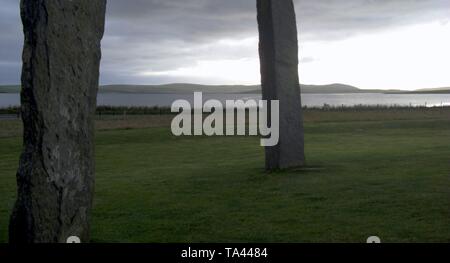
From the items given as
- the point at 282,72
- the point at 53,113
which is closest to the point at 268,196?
the point at 282,72

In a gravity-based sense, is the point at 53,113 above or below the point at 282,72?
below

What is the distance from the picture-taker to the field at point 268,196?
319 inches

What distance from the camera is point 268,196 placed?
10.9 meters

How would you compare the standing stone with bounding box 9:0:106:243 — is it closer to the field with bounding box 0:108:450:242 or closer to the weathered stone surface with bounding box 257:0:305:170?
the field with bounding box 0:108:450:242

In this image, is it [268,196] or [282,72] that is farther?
[282,72]

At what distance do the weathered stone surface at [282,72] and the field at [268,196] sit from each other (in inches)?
23.6

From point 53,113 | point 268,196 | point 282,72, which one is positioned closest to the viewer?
point 53,113

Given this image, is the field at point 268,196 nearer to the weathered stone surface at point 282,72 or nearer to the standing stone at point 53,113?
the weathered stone surface at point 282,72

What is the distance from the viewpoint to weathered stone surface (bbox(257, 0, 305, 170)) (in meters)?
13.5

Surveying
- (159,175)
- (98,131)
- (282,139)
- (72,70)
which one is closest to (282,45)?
(282,139)

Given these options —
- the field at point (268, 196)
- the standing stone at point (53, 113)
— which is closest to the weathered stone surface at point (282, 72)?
the field at point (268, 196)

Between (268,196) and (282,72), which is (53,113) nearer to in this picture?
(268,196)

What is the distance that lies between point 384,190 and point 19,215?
22.1 feet

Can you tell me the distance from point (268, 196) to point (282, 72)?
153 inches
